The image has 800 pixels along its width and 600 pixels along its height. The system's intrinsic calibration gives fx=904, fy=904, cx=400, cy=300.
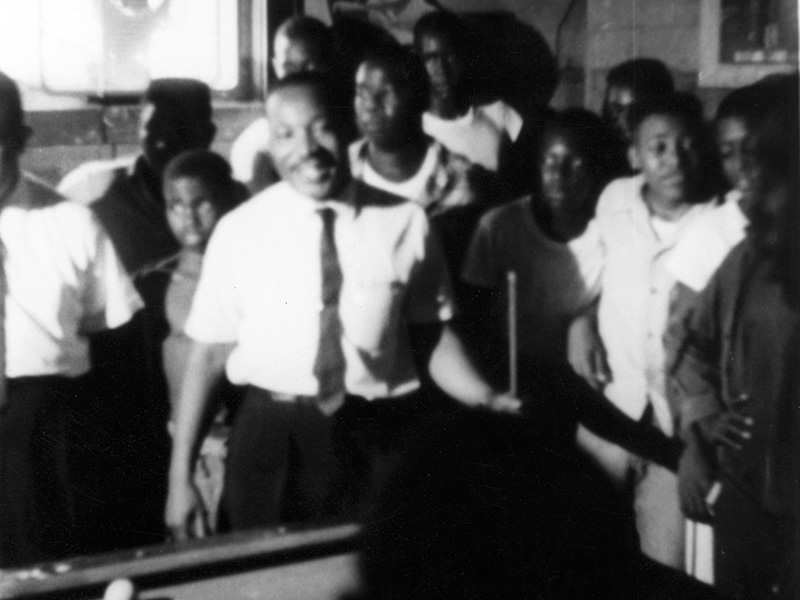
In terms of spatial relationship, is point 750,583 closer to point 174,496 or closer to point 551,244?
point 551,244

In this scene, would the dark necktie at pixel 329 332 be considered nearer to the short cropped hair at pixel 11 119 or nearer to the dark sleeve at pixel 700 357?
the short cropped hair at pixel 11 119

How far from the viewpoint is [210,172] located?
202cm

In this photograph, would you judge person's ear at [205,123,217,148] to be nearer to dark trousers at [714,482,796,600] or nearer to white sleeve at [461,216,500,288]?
white sleeve at [461,216,500,288]

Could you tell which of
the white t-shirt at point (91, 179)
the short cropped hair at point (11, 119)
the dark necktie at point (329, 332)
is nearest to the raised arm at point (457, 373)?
the dark necktie at point (329, 332)

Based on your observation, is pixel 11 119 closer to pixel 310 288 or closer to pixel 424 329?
pixel 310 288

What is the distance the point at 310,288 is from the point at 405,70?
55cm

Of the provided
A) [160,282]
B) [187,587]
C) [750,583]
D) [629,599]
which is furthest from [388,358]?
[750,583]

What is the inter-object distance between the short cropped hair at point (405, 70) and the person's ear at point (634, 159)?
0.51m

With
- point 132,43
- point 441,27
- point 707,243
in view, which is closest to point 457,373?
point 707,243

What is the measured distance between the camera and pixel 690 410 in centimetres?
225

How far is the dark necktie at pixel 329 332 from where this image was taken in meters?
2.11

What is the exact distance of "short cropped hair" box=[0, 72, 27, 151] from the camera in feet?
6.44

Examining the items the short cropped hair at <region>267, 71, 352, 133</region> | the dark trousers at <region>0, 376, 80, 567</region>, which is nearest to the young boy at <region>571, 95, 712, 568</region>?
the short cropped hair at <region>267, 71, 352, 133</region>

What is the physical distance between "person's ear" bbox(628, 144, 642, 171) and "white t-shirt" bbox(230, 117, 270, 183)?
0.86 meters
